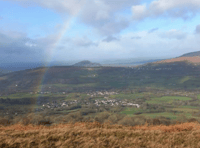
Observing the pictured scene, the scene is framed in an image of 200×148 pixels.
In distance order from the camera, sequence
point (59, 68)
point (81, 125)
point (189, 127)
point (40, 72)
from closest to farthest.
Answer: point (81, 125), point (189, 127), point (40, 72), point (59, 68)

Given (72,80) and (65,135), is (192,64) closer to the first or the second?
(72,80)

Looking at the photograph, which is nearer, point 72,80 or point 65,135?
point 65,135

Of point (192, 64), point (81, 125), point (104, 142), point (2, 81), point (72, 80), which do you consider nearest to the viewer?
point (104, 142)

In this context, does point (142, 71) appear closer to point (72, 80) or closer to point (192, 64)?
point (192, 64)

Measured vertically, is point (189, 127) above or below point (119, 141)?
below

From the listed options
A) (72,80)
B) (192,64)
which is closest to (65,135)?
(72,80)

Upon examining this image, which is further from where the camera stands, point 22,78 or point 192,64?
point 192,64

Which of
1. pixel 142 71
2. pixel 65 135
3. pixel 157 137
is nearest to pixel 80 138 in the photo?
pixel 65 135

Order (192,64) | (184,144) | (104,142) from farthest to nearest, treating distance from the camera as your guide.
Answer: (192,64), (184,144), (104,142)

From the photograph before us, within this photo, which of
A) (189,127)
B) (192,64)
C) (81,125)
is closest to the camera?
(81,125)
